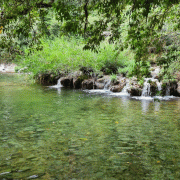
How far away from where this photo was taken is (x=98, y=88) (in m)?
24.2

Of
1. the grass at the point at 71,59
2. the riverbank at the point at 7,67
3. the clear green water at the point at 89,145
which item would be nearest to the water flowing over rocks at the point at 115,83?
the grass at the point at 71,59

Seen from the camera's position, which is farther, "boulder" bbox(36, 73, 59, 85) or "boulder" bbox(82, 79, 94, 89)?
"boulder" bbox(36, 73, 59, 85)

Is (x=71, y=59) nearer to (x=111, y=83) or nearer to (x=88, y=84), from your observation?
(x=88, y=84)

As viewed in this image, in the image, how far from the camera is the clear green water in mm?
4965

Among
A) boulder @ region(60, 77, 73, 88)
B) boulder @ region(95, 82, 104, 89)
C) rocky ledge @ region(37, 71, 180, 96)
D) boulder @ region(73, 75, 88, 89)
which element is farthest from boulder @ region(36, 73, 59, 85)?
boulder @ region(95, 82, 104, 89)

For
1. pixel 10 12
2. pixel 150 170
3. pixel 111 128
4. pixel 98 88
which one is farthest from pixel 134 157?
pixel 98 88

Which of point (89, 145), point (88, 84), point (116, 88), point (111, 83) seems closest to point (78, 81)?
point (88, 84)

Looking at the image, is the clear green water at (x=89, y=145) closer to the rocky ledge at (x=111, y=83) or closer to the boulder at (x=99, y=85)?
the rocky ledge at (x=111, y=83)

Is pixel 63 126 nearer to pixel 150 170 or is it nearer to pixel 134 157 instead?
pixel 134 157

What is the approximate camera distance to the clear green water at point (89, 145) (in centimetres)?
496

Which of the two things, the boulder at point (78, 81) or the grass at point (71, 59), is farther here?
the boulder at point (78, 81)

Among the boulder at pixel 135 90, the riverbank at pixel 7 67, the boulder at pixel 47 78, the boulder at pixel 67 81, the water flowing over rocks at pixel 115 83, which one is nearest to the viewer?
the boulder at pixel 135 90

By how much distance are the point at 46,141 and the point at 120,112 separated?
248 inches

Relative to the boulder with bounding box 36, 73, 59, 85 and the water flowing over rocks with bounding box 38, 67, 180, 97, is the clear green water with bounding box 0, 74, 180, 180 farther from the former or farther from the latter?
the boulder with bounding box 36, 73, 59, 85
